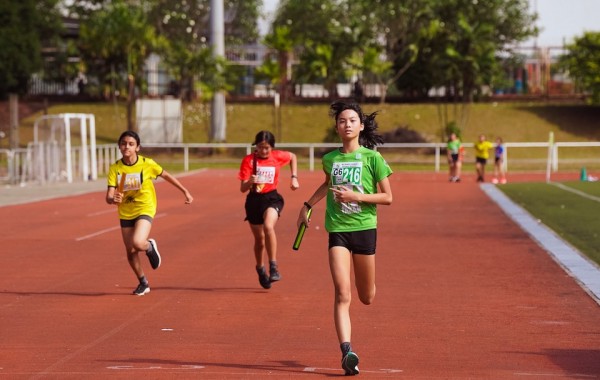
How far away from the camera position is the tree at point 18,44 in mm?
74188

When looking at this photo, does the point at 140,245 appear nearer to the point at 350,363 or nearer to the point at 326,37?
the point at 350,363

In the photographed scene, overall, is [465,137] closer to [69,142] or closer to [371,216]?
[69,142]

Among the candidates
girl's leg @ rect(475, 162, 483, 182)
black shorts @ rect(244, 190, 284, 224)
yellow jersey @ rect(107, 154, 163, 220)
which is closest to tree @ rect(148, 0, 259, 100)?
girl's leg @ rect(475, 162, 483, 182)

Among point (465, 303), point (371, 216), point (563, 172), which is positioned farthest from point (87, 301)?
point (563, 172)

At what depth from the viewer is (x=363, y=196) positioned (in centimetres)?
909

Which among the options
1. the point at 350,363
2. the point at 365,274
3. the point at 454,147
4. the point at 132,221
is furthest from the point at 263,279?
the point at 454,147

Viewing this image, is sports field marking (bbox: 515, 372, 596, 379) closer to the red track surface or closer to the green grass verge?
the red track surface

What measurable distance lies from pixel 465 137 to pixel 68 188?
33.9 meters

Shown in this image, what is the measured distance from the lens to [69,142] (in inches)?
1660

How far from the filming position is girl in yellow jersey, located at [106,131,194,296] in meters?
13.4

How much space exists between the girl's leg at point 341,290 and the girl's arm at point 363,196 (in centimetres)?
37

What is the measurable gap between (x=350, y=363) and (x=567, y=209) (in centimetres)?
1975

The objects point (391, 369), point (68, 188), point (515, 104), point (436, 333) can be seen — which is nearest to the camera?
point (391, 369)

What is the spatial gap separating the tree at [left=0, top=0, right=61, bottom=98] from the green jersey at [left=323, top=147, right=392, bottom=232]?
6671 centimetres
